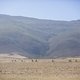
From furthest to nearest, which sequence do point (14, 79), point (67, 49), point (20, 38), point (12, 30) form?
point (12, 30)
point (20, 38)
point (67, 49)
point (14, 79)

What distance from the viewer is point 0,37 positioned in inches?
5000

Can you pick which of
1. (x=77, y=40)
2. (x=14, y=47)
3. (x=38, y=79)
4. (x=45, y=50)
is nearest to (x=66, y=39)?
(x=77, y=40)

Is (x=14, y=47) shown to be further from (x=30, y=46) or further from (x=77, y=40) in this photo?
(x=77, y=40)

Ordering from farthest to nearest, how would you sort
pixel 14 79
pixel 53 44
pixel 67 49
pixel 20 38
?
pixel 20 38, pixel 53 44, pixel 67 49, pixel 14 79

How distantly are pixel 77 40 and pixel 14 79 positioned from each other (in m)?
96.9

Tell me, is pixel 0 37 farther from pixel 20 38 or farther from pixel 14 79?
pixel 14 79

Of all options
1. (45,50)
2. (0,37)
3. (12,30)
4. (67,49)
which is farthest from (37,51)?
(12,30)

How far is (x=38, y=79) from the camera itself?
25344mm

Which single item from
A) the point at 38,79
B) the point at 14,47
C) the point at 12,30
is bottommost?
the point at 38,79

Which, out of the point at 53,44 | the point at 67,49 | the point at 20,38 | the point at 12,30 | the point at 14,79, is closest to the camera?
the point at 14,79

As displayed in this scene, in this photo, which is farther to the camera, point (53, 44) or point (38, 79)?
point (53, 44)

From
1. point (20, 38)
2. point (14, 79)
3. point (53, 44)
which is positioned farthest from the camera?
point (20, 38)

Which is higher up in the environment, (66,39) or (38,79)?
(66,39)

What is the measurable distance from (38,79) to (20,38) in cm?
10169
